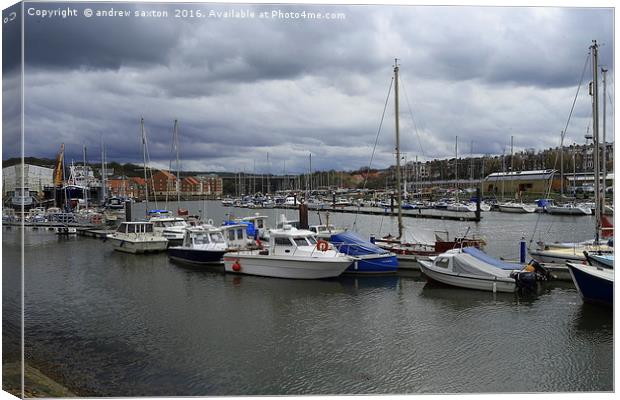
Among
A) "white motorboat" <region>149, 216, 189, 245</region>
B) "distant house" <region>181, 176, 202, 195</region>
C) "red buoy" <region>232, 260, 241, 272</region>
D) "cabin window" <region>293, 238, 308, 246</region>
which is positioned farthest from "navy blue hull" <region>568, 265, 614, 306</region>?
"distant house" <region>181, 176, 202, 195</region>

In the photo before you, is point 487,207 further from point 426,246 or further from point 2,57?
point 2,57

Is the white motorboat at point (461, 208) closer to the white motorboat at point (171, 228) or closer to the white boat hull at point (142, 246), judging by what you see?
the white motorboat at point (171, 228)

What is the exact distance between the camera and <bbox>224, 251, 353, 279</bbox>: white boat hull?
1812 centimetres

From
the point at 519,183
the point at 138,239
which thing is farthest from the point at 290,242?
the point at 519,183

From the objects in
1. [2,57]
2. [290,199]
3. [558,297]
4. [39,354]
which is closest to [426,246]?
[558,297]

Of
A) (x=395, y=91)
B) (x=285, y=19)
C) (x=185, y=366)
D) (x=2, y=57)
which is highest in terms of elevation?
(x=395, y=91)

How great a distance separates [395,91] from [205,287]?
10689 millimetres

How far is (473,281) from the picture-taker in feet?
52.9

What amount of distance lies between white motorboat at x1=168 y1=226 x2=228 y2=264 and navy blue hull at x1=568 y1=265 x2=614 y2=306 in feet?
43.5

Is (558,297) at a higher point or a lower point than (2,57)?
lower

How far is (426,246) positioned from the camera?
67.6 ft

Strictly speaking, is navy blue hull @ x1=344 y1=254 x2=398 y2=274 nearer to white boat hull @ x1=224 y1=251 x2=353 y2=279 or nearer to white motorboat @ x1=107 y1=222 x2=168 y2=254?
white boat hull @ x1=224 y1=251 x2=353 y2=279

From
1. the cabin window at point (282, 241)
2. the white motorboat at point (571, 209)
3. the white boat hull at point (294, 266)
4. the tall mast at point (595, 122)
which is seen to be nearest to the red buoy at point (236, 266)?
the white boat hull at point (294, 266)

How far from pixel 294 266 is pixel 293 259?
25 centimetres
